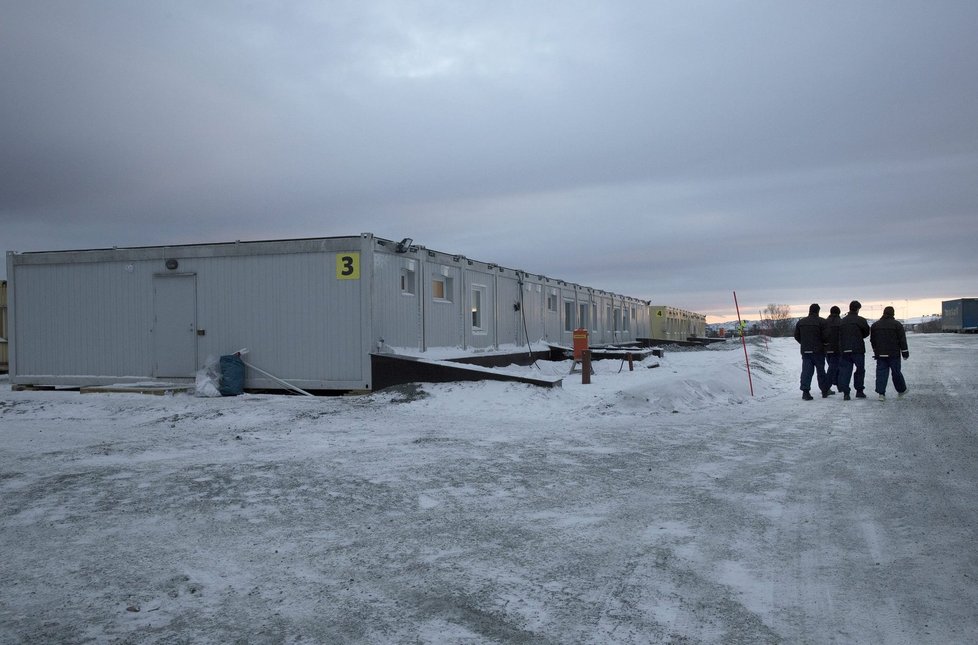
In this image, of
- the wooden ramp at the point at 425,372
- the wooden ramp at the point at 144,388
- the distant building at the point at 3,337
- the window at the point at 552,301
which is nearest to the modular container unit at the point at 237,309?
the wooden ramp at the point at 425,372

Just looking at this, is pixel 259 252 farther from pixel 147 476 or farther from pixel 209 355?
pixel 147 476

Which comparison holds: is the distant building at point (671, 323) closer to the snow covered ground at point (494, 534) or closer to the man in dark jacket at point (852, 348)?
the man in dark jacket at point (852, 348)

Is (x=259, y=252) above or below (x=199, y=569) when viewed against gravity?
above

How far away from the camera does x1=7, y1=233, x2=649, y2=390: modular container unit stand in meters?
15.8

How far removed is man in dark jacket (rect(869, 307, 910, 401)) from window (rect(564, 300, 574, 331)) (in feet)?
53.8

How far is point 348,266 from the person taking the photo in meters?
15.7

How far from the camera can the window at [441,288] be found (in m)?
18.8

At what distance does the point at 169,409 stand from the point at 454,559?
1055 centimetres

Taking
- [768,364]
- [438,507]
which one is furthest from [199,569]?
[768,364]


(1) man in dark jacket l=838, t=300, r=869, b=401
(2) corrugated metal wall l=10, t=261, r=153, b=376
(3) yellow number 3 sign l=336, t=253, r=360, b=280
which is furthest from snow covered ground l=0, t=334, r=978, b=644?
(2) corrugated metal wall l=10, t=261, r=153, b=376

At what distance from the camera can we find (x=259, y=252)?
53.8 feet

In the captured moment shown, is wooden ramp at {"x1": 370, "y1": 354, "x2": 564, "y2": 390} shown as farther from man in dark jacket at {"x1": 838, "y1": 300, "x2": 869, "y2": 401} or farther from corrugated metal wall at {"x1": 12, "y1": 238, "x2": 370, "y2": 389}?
man in dark jacket at {"x1": 838, "y1": 300, "x2": 869, "y2": 401}

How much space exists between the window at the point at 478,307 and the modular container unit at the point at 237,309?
1243 millimetres

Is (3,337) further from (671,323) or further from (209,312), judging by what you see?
(671,323)
